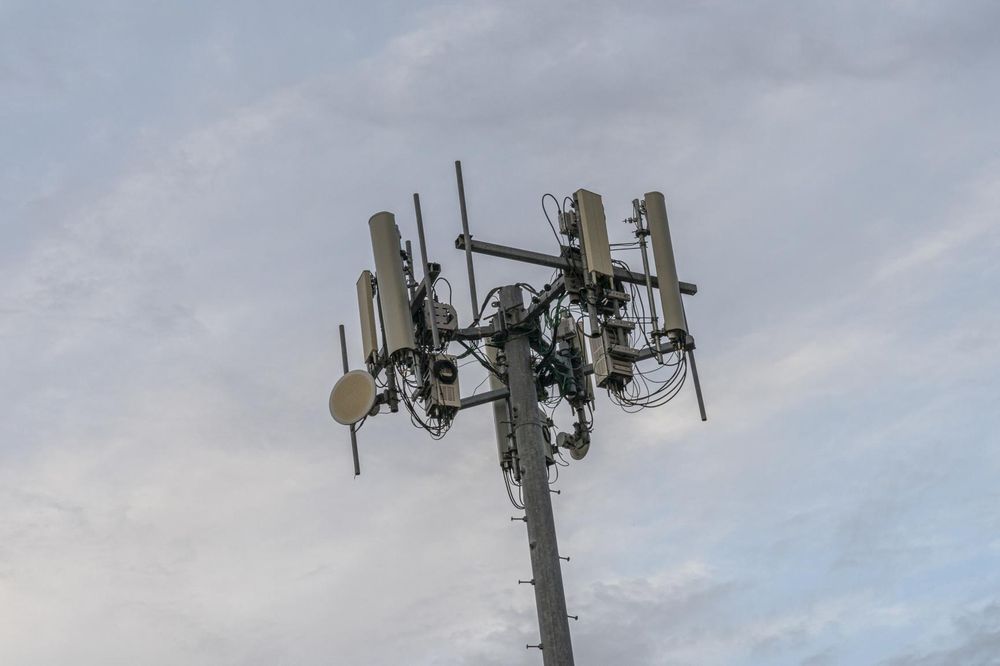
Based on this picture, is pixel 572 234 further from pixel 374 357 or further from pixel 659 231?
pixel 374 357

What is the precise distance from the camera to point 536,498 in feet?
63.1

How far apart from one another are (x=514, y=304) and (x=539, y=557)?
4.08 metres

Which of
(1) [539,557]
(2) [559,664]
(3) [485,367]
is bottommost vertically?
(2) [559,664]

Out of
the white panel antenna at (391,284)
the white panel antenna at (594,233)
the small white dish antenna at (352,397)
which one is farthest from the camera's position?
the small white dish antenna at (352,397)

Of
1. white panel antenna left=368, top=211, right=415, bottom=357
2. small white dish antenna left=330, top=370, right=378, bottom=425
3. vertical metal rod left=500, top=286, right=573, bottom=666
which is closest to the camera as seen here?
vertical metal rod left=500, top=286, right=573, bottom=666

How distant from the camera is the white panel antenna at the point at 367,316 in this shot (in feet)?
71.3

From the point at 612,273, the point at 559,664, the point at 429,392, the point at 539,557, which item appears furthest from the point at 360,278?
the point at 559,664

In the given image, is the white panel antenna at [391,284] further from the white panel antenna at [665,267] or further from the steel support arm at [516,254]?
the white panel antenna at [665,267]

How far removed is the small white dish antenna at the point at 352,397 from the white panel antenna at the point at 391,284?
0.72m

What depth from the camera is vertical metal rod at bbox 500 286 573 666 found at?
60.6ft

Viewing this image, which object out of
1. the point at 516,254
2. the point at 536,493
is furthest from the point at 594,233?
the point at 536,493

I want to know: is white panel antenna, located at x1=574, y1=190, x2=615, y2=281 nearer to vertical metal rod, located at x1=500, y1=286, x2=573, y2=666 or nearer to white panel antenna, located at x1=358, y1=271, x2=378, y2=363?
vertical metal rod, located at x1=500, y1=286, x2=573, y2=666

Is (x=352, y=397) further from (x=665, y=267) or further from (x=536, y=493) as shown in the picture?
(x=665, y=267)

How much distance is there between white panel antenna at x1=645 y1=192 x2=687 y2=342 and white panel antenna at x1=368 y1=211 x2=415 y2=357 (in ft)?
13.0
